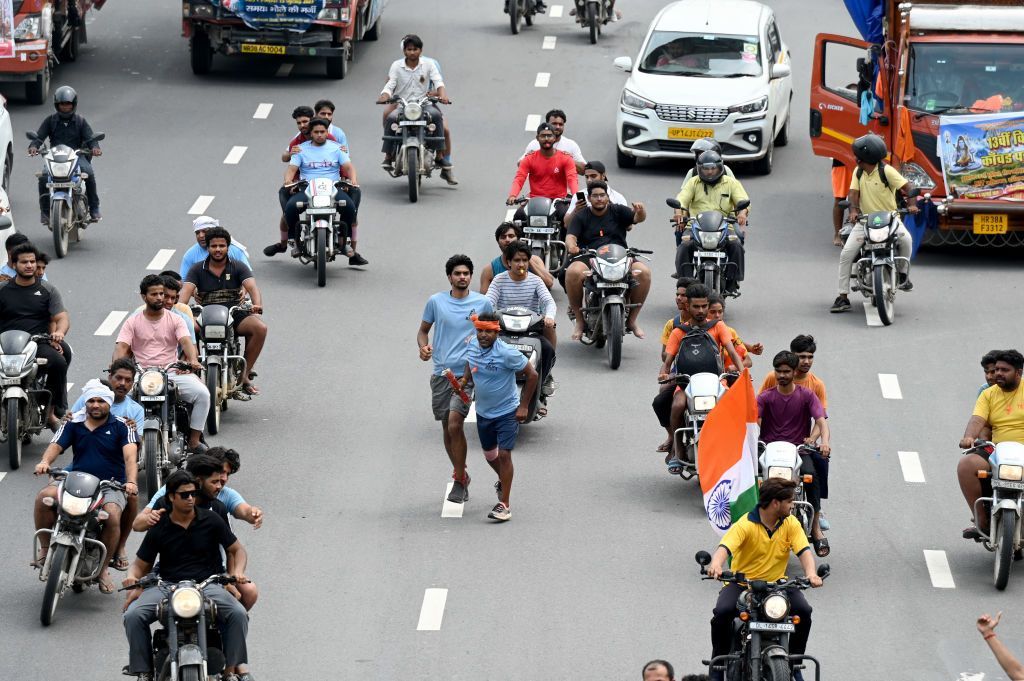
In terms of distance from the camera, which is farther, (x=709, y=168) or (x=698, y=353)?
(x=709, y=168)

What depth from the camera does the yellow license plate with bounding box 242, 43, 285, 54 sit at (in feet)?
96.7

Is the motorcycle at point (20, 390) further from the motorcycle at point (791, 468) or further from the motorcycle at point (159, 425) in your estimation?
the motorcycle at point (791, 468)

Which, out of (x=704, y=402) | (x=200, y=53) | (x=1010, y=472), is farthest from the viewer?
(x=200, y=53)

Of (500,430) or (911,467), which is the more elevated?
(500,430)

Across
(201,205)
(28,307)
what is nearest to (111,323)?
(28,307)

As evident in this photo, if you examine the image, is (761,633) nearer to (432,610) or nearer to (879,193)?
(432,610)

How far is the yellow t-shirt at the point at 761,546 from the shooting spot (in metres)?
12.5

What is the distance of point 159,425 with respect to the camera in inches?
643

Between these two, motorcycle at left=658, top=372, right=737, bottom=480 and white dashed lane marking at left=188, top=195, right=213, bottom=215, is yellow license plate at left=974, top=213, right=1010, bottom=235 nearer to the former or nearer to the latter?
motorcycle at left=658, top=372, right=737, bottom=480

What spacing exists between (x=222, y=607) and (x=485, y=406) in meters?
4.03

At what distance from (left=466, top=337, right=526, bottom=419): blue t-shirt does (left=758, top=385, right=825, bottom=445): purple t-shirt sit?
1824mm

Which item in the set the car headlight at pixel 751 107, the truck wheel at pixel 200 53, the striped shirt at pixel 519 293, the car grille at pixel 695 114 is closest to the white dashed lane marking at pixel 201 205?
the truck wheel at pixel 200 53

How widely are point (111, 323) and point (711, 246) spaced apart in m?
5.78

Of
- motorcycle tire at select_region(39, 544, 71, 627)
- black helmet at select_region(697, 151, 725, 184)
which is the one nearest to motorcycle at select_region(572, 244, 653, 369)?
black helmet at select_region(697, 151, 725, 184)
